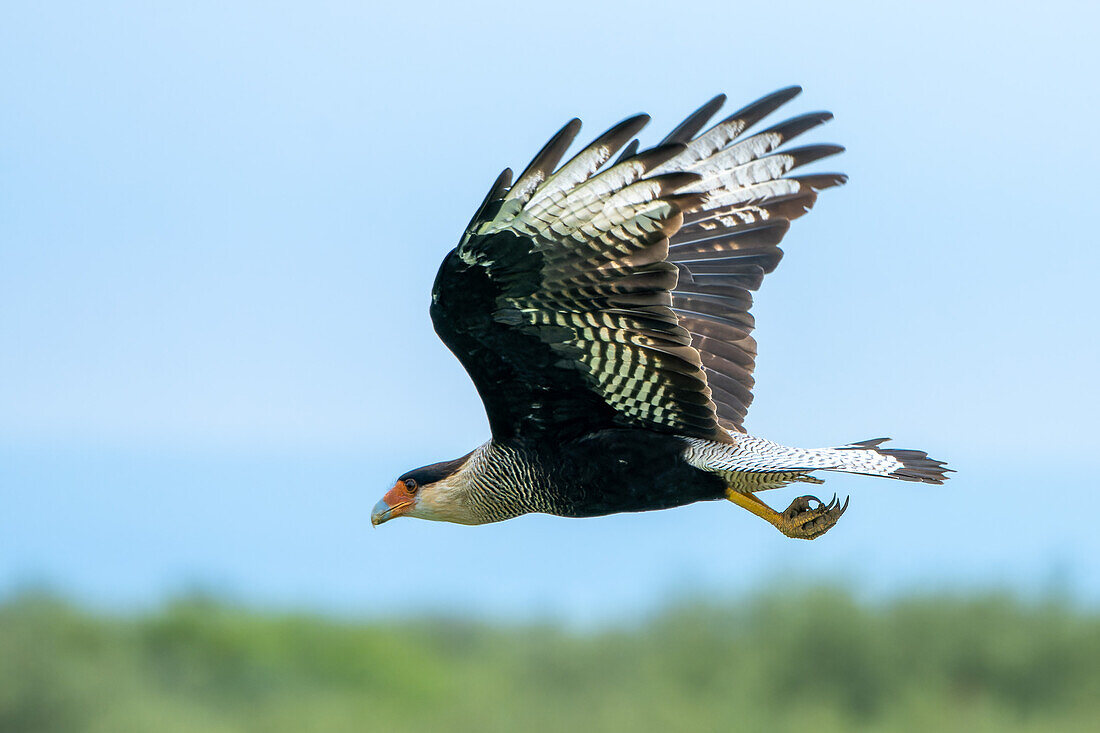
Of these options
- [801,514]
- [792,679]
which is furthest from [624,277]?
[792,679]

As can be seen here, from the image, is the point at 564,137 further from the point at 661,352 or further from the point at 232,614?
the point at 232,614

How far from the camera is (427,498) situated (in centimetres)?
609

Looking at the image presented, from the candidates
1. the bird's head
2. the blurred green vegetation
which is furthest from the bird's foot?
the blurred green vegetation

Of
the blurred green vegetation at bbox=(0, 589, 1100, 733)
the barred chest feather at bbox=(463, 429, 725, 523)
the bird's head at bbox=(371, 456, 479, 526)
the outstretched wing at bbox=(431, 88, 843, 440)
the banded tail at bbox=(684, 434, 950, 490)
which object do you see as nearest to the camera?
the outstretched wing at bbox=(431, 88, 843, 440)

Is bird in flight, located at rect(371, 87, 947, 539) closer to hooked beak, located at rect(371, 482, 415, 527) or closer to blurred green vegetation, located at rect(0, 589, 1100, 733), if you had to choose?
hooked beak, located at rect(371, 482, 415, 527)

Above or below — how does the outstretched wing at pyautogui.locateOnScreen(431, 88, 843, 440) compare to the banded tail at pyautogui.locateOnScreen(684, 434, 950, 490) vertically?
above

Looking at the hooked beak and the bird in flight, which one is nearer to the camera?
the bird in flight

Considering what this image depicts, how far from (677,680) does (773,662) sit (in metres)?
2.54

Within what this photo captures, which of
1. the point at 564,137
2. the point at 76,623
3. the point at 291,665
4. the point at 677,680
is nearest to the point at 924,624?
the point at 677,680

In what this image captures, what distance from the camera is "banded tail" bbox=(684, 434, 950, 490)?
5.21 meters

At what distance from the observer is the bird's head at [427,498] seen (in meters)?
6.04

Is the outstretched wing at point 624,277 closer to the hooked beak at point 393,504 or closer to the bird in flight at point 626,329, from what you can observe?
the bird in flight at point 626,329

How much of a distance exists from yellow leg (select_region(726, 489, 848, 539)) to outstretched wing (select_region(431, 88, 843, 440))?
0.43m

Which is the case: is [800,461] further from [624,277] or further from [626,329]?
[624,277]
